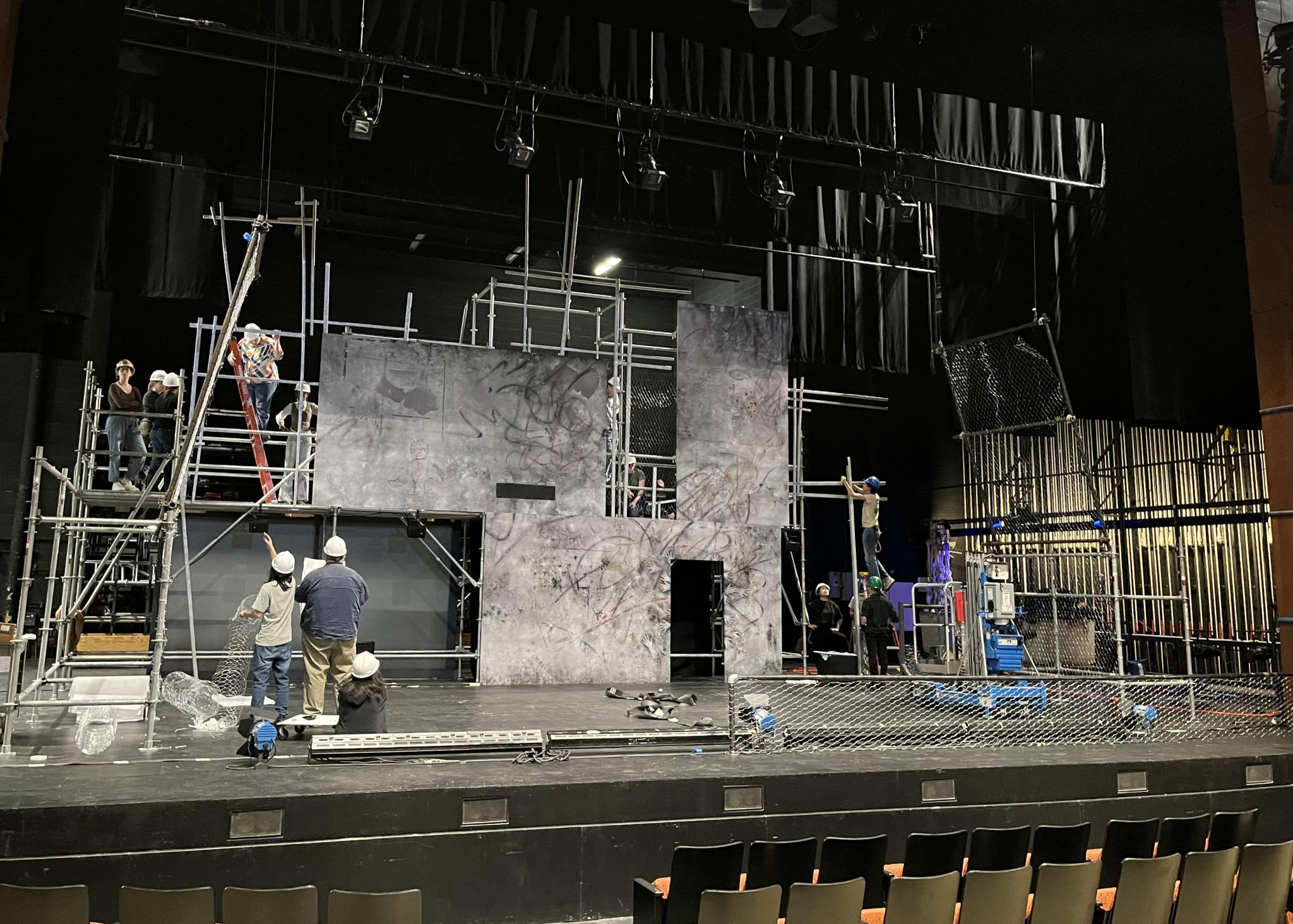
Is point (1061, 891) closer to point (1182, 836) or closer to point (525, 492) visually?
point (1182, 836)

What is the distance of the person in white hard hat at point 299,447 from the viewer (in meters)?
13.0

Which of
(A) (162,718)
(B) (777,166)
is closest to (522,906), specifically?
(A) (162,718)

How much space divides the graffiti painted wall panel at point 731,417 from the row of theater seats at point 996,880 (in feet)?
29.5

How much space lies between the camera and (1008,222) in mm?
15805

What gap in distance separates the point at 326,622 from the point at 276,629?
→ 0.42 metres

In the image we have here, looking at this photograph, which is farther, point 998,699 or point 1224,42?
point 1224,42

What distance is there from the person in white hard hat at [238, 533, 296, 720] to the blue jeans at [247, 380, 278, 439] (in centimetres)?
490

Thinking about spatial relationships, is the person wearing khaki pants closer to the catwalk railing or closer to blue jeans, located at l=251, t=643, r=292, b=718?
blue jeans, located at l=251, t=643, r=292, b=718

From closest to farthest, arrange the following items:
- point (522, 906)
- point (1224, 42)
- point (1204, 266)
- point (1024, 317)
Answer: point (522, 906), point (1224, 42), point (1204, 266), point (1024, 317)

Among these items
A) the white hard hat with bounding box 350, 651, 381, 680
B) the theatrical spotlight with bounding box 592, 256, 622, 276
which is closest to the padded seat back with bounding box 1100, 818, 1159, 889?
the white hard hat with bounding box 350, 651, 381, 680

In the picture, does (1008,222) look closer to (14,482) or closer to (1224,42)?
(1224,42)

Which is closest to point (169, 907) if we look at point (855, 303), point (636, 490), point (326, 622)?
point (326, 622)

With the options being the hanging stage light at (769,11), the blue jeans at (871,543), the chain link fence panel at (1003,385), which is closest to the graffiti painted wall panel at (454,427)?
the blue jeans at (871,543)

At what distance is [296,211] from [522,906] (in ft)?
44.1
